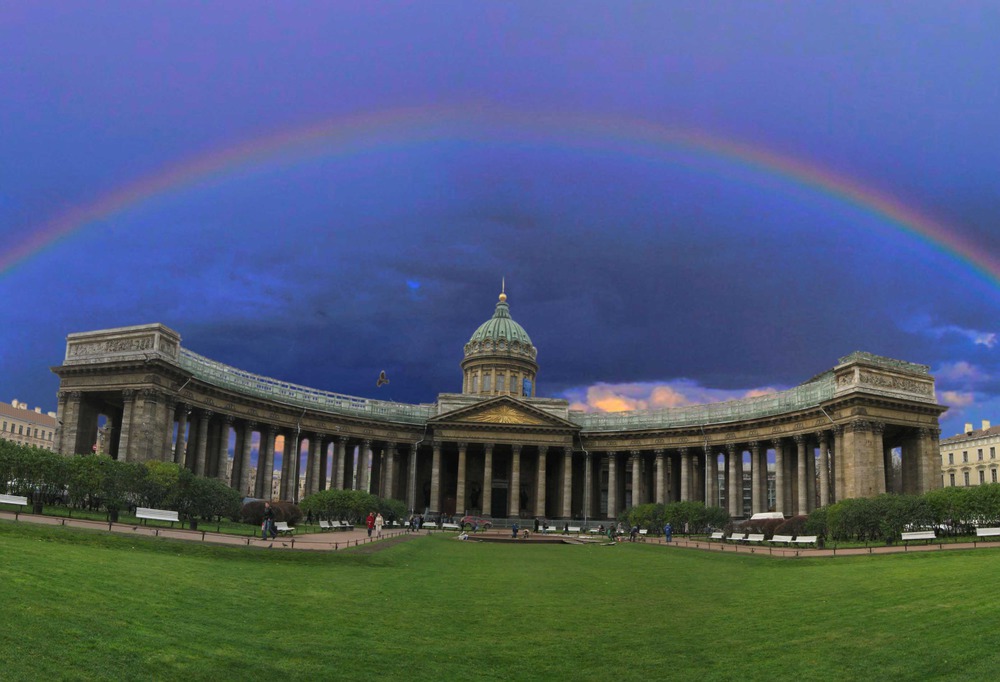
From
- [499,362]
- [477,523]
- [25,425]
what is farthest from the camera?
[25,425]

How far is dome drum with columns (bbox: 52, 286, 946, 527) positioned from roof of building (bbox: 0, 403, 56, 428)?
51329mm

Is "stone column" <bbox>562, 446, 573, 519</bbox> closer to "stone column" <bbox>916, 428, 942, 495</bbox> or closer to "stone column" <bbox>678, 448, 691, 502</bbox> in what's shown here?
"stone column" <bbox>678, 448, 691, 502</bbox>

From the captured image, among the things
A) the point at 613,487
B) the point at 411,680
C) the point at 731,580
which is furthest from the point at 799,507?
the point at 411,680

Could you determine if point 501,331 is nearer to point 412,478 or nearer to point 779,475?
point 412,478

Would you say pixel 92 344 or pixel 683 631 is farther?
pixel 92 344

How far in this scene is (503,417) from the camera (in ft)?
334

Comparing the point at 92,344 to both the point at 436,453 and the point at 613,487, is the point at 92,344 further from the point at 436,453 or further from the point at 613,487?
the point at 613,487

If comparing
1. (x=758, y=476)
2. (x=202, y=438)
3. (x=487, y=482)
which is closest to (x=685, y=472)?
(x=758, y=476)

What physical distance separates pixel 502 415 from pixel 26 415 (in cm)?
8266

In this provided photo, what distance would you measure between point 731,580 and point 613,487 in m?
74.5

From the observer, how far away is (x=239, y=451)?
87.4 metres

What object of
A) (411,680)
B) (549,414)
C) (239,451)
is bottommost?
(411,680)

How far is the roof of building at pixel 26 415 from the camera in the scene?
413 ft

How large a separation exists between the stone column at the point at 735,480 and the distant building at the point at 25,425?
99177 millimetres
